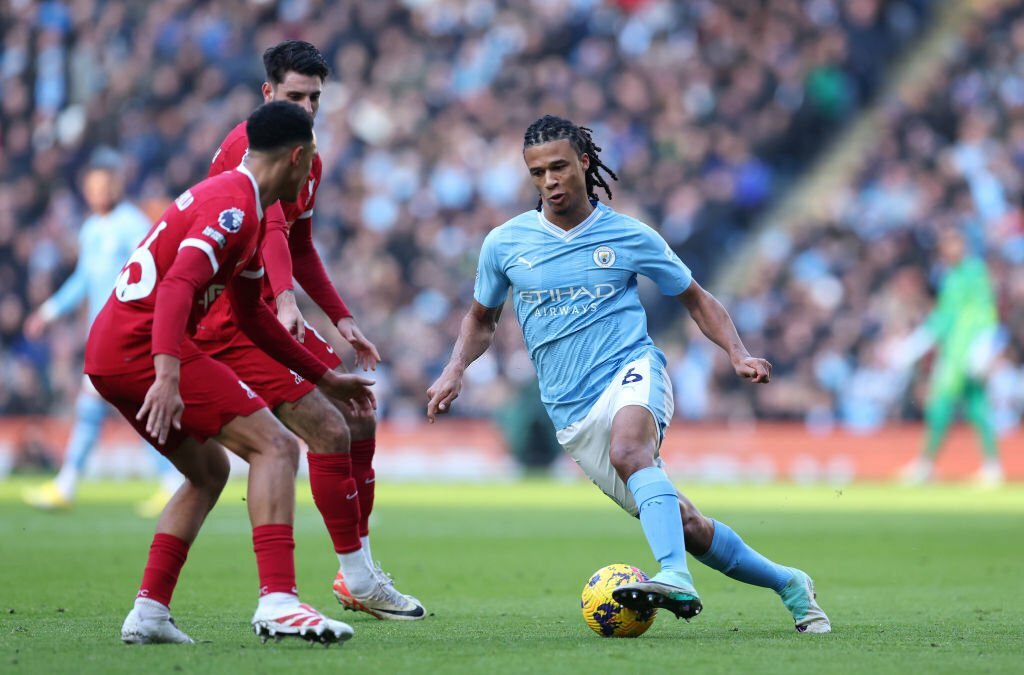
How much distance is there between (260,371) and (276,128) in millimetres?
1510

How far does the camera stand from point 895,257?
72.4 feet

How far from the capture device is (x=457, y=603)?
7.47 m

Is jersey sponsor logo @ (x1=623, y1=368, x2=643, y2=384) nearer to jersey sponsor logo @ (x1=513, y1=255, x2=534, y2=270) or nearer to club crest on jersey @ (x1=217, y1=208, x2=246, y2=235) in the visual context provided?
jersey sponsor logo @ (x1=513, y1=255, x2=534, y2=270)

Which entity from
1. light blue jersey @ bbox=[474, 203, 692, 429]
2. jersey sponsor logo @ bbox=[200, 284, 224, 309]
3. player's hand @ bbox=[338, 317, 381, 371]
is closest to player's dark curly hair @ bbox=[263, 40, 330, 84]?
player's hand @ bbox=[338, 317, 381, 371]

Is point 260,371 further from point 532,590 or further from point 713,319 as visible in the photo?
point 532,590

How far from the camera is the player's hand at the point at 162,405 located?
16.8ft

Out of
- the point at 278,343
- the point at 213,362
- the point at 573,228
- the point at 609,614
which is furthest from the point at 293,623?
the point at 573,228

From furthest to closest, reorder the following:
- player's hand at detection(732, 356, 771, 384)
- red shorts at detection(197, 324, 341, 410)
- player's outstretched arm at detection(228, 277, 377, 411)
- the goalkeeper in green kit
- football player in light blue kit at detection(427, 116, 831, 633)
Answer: the goalkeeper in green kit
red shorts at detection(197, 324, 341, 410)
football player in light blue kit at detection(427, 116, 831, 633)
player's hand at detection(732, 356, 771, 384)
player's outstretched arm at detection(228, 277, 377, 411)

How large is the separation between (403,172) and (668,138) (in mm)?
4166

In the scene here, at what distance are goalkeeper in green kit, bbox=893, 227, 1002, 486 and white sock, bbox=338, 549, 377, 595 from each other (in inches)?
492

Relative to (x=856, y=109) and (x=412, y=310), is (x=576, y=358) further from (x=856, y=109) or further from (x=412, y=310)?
(x=856, y=109)

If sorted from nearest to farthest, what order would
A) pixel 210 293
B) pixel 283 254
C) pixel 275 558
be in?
pixel 275 558
pixel 210 293
pixel 283 254

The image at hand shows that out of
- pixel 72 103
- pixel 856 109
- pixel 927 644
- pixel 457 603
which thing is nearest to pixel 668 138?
Result: pixel 856 109

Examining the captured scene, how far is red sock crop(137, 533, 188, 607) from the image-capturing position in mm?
5719
